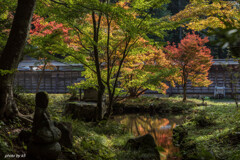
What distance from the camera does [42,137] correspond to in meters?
3.39

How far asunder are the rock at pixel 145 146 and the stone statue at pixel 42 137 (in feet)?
7.98

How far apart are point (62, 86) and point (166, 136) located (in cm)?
1558

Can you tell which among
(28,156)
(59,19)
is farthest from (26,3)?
(28,156)

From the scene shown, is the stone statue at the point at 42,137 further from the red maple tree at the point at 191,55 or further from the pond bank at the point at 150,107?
the red maple tree at the point at 191,55

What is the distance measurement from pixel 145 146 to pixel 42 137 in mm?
3035

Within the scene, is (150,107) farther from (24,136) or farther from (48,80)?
(48,80)

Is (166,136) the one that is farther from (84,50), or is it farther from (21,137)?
(21,137)

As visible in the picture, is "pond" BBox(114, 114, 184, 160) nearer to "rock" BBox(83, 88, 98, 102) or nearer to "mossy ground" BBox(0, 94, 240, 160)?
"mossy ground" BBox(0, 94, 240, 160)

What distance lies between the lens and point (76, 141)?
5098 millimetres

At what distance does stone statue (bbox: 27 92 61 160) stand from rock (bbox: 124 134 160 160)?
243 cm

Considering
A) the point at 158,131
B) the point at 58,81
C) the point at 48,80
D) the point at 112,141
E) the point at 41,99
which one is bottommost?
the point at 158,131

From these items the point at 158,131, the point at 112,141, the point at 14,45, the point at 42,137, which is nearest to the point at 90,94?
the point at 158,131

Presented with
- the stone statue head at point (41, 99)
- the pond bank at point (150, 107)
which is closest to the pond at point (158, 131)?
the pond bank at point (150, 107)

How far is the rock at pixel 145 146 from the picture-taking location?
17.4ft
